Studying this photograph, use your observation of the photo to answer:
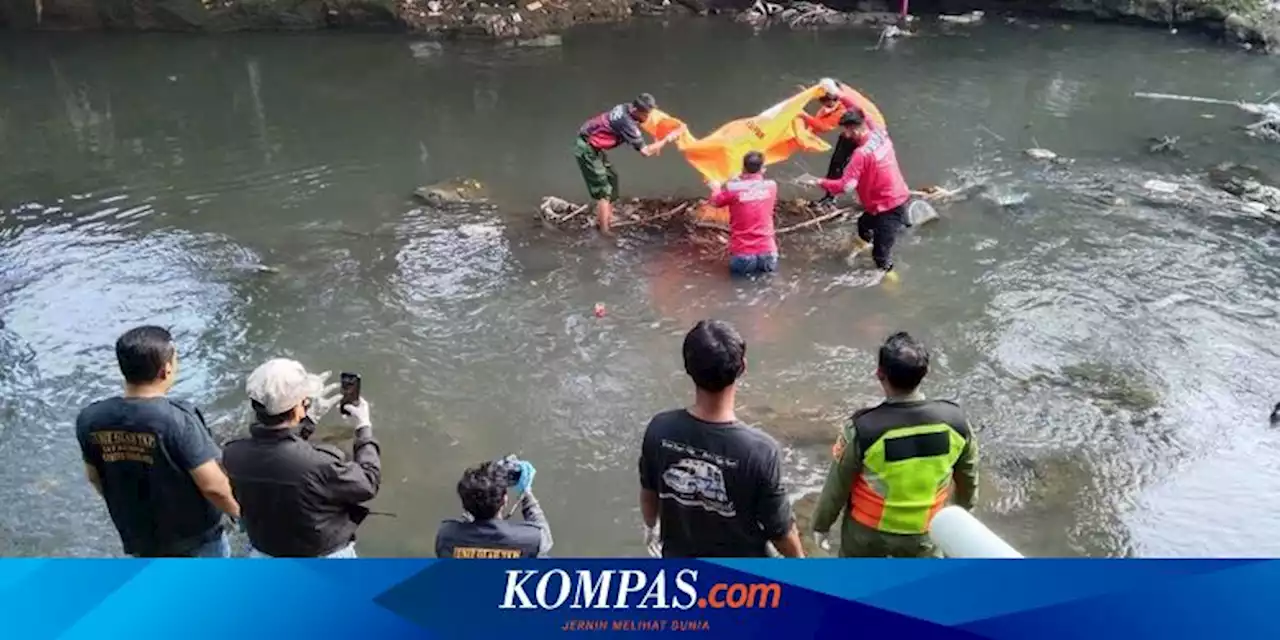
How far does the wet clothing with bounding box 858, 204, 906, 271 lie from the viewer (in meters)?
8.17

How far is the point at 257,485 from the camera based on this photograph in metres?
3.46

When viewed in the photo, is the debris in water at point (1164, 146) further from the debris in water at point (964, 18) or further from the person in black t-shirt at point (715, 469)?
the person in black t-shirt at point (715, 469)

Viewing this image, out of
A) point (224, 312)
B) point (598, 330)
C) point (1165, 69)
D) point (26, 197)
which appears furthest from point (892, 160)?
point (1165, 69)

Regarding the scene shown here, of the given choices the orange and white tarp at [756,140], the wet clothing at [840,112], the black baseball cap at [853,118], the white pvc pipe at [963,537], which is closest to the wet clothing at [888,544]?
the white pvc pipe at [963,537]

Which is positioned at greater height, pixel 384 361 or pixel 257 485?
pixel 257 485

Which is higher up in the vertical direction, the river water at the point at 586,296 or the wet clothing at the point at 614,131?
the wet clothing at the point at 614,131

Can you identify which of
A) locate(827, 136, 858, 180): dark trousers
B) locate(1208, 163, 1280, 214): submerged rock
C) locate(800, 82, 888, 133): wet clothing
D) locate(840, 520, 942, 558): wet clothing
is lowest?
locate(1208, 163, 1280, 214): submerged rock

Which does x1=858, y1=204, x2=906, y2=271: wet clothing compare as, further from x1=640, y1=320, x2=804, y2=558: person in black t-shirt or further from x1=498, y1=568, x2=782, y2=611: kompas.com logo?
x1=498, y1=568, x2=782, y2=611: kompas.com logo

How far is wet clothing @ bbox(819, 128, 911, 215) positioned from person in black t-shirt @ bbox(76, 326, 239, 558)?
5.55 metres

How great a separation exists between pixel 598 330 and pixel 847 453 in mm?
4156

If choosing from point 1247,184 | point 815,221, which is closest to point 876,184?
point 815,221

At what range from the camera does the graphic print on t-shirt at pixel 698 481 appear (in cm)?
338

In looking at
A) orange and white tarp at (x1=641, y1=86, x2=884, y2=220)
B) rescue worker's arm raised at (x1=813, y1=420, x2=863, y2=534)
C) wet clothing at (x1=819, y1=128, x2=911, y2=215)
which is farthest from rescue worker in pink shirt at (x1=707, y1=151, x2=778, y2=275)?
rescue worker's arm raised at (x1=813, y1=420, x2=863, y2=534)

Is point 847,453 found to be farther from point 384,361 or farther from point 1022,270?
point 1022,270
